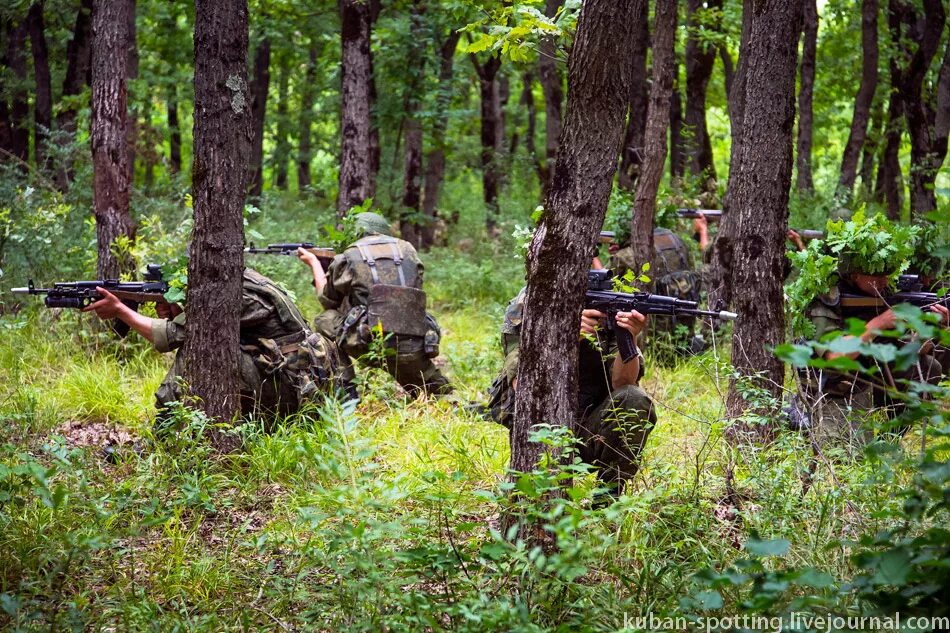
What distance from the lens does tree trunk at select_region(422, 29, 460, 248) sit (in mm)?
13953

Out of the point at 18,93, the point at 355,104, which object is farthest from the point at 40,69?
the point at 355,104

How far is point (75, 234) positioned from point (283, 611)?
7.87m

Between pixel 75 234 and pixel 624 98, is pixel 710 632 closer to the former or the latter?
pixel 624 98

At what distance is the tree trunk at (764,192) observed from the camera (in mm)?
5176

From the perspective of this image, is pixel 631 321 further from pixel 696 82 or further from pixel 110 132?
pixel 696 82

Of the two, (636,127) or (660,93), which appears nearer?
(660,93)

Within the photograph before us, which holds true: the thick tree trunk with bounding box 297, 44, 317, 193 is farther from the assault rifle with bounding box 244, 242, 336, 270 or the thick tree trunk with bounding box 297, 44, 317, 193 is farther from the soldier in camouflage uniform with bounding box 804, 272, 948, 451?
the soldier in camouflage uniform with bounding box 804, 272, 948, 451

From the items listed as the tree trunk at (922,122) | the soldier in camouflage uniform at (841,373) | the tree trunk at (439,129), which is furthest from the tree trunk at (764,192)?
the tree trunk at (439,129)

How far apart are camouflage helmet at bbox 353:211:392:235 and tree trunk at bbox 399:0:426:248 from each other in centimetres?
520

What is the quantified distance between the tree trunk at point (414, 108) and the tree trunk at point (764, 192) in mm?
8747

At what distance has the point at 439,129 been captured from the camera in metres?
14.6

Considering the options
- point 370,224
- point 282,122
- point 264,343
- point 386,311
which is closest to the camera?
point 264,343

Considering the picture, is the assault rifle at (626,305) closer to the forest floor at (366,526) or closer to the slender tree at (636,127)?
the forest floor at (366,526)

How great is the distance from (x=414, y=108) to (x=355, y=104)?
4.04m
